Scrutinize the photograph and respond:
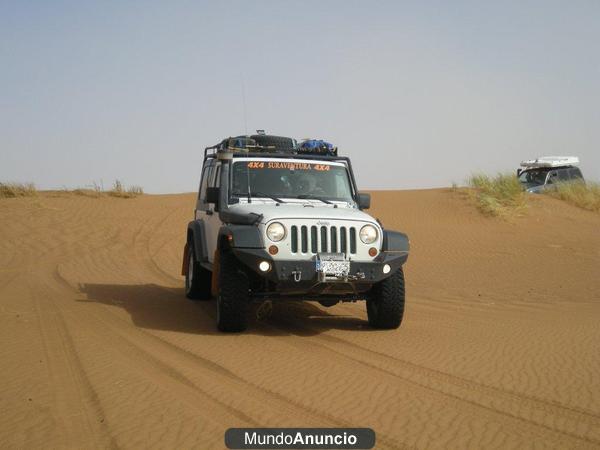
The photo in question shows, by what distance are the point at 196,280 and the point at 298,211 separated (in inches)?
133

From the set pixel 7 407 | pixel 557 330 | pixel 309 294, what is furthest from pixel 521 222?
pixel 7 407

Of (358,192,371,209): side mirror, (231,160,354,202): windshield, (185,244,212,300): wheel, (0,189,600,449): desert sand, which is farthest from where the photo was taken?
(185,244,212,300): wheel

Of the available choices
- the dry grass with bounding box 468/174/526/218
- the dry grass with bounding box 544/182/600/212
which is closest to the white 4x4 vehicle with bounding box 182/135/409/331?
the dry grass with bounding box 468/174/526/218

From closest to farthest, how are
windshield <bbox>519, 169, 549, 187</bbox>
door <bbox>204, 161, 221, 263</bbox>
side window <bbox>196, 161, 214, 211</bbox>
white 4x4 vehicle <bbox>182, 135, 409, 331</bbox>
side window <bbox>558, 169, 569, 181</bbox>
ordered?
white 4x4 vehicle <bbox>182, 135, 409, 331</bbox>, door <bbox>204, 161, 221, 263</bbox>, side window <bbox>196, 161, 214, 211</bbox>, side window <bbox>558, 169, 569, 181</bbox>, windshield <bbox>519, 169, 549, 187</bbox>

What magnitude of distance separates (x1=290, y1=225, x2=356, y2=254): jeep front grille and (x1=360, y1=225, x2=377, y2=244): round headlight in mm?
94

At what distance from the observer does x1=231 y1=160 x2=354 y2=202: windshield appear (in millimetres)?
9328

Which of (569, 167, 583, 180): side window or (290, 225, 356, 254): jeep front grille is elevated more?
(569, 167, 583, 180): side window

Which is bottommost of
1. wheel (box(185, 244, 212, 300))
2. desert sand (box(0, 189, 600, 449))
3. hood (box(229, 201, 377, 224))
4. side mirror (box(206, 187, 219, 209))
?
desert sand (box(0, 189, 600, 449))

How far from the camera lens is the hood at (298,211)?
8039mm

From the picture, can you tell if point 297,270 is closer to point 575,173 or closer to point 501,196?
point 501,196

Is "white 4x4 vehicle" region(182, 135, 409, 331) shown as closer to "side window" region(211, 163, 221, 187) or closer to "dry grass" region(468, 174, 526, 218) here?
"side window" region(211, 163, 221, 187)

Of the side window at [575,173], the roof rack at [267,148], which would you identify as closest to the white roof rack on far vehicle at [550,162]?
the side window at [575,173]

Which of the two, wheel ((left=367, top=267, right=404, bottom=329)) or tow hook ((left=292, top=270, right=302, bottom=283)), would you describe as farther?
wheel ((left=367, top=267, right=404, bottom=329))

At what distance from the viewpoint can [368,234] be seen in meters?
8.18
